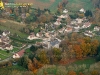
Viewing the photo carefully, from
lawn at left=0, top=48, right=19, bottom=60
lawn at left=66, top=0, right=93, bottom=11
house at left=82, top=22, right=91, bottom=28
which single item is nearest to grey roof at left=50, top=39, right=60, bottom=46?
lawn at left=0, top=48, right=19, bottom=60

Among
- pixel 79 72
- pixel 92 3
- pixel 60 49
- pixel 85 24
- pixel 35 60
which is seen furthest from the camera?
pixel 92 3

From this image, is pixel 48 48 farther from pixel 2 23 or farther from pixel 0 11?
pixel 0 11

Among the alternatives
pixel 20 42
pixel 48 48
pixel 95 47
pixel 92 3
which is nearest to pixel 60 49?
pixel 48 48

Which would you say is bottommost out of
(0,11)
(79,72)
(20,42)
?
(79,72)

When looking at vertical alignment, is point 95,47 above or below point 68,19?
below

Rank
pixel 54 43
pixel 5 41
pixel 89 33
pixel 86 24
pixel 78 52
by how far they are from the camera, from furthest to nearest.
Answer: pixel 86 24, pixel 89 33, pixel 5 41, pixel 54 43, pixel 78 52

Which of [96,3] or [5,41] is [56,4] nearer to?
[96,3]

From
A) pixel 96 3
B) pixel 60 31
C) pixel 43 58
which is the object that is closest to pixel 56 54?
pixel 43 58

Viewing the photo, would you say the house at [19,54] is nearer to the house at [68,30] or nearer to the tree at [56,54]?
the tree at [56,54]
